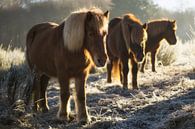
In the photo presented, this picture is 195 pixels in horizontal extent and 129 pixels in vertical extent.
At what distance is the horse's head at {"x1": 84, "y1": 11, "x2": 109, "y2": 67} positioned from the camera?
17.6 feet

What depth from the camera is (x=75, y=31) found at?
5.60 meters

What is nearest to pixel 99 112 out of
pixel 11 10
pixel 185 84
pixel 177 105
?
pixel 177 105

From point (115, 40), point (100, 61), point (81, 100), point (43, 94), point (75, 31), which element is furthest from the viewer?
point (115, 40)

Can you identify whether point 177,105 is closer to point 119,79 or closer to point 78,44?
point 78,44

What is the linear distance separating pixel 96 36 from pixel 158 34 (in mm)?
7573

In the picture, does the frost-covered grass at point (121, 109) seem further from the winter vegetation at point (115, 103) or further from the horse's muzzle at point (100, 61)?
the horse's muzzle at point (100, 61)

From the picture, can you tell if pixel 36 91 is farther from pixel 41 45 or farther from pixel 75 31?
pixel 75 31

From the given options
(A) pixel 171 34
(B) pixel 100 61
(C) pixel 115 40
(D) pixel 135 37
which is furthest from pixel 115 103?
(A) pixel 171 34

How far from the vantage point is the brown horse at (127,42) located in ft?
27.8

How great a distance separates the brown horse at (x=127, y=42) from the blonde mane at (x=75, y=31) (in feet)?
9.44

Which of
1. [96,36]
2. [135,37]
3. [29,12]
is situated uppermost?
[29,12]

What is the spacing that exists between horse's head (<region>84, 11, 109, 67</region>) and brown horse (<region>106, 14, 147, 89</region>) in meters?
2.95

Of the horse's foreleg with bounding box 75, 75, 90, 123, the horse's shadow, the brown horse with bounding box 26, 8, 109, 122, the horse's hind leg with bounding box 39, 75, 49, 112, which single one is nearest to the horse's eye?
the brown horse with bounding box 26, 8, 109, 122

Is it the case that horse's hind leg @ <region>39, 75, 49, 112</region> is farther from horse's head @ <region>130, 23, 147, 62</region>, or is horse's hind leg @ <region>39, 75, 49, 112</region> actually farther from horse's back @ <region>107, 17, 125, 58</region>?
horse's back @ <region>107, 17, 125, 58</region>
